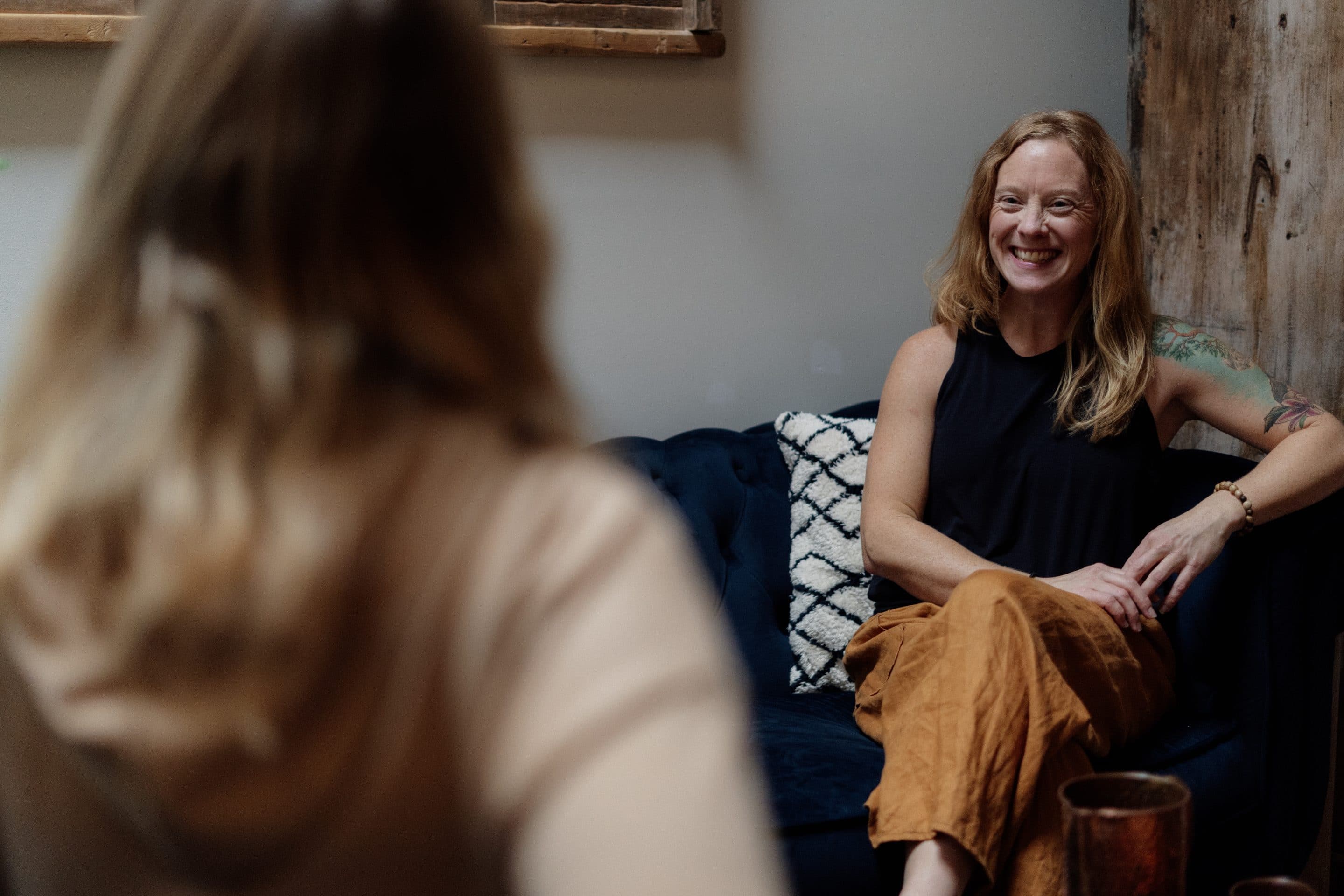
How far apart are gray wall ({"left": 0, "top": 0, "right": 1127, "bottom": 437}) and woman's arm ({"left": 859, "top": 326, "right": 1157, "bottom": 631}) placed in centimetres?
44

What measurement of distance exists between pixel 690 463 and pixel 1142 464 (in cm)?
75

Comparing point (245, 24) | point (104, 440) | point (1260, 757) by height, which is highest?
point (245, 24)

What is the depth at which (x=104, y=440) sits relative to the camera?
416 mm

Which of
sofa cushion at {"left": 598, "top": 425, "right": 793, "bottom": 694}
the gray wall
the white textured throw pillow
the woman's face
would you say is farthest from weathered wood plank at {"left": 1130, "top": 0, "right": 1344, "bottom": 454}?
sofa cushion at {"left": 598, "top": 425, "right": 793, "bottom": 694}

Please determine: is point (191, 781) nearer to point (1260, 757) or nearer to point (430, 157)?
point (430, 157)

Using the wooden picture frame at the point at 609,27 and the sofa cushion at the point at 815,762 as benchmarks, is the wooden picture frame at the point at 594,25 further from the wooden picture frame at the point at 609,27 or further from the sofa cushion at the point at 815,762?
the sofa cushion at the point at 815,762

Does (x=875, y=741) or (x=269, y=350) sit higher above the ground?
(x=269, y=350)

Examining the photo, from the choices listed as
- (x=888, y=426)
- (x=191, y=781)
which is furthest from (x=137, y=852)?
(x=888, y=426)

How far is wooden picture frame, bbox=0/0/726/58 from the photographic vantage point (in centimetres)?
191

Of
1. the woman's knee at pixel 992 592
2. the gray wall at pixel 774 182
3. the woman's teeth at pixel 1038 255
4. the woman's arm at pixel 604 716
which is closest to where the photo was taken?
the woman's arm at pixel 604 716

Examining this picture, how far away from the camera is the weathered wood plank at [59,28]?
71.5 inches

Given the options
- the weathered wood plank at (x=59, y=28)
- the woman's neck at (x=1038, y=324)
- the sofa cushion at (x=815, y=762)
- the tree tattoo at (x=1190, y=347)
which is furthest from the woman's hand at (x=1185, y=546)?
the weathered wood plank at (x=59, y=28)

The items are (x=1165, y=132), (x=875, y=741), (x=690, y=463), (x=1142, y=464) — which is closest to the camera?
(x=875, y=741)

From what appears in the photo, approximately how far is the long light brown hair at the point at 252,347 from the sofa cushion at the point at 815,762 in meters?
1.16
